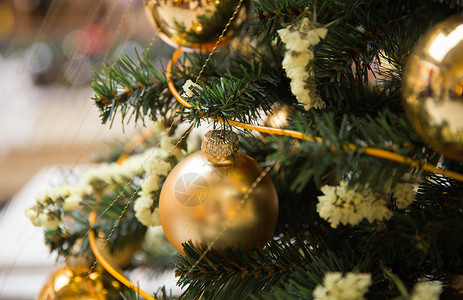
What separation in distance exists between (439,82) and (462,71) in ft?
0.04

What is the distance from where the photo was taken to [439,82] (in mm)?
255

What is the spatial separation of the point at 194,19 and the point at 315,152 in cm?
21

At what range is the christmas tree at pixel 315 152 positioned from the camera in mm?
273

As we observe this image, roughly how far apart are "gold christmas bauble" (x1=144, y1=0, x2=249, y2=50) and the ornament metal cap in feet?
0.32

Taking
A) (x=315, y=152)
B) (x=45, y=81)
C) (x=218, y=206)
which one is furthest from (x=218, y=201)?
(x=45, y=81)

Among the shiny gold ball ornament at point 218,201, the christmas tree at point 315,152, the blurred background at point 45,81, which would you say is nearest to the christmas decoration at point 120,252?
the christmas tree at point 315,152

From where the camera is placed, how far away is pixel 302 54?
319mm

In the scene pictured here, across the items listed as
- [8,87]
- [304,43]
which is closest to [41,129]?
[8,87]

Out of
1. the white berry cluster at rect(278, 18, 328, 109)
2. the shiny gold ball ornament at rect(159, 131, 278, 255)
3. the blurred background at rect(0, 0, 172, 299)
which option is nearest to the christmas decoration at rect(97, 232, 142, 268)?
the shiny gold ball ornament at rect(159, 131, 278, 255)

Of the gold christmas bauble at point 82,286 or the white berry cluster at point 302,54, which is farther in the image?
the gold christmas bauble at point 82,286

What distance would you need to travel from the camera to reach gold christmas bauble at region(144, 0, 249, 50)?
412 mm

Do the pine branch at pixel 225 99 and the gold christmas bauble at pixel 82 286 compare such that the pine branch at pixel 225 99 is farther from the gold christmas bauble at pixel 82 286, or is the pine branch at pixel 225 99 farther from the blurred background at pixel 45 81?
the blurred background at pixel 45 81

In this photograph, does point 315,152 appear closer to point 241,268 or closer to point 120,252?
point 241,268

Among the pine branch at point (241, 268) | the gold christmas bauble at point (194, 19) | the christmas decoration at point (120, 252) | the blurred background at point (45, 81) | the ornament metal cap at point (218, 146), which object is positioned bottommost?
the pine branch at point (241, 268)
